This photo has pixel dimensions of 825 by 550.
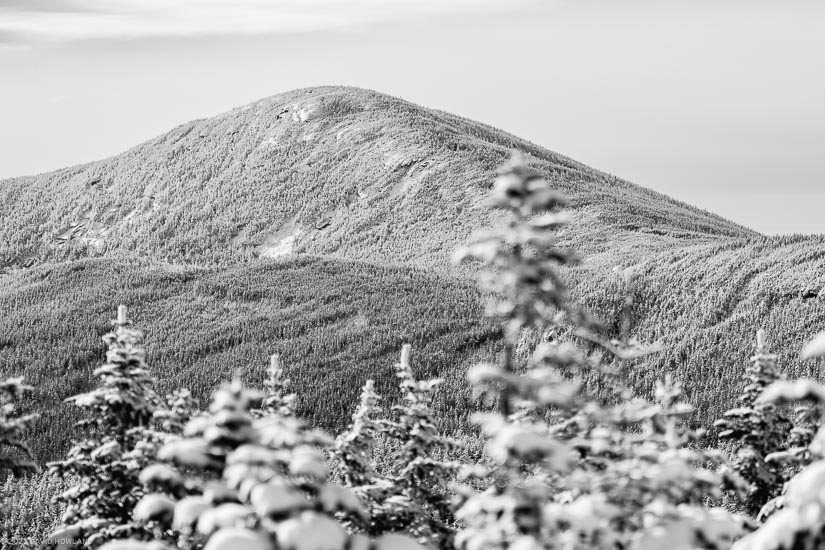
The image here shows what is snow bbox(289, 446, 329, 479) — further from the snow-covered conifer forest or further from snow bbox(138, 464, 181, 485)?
snow bbox(138, 464, 181, 485)

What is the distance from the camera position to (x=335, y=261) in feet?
195

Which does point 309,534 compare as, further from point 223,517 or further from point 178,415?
point 178,415

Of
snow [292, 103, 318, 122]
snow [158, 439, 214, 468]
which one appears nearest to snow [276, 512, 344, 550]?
snow [158, 439, 214, 468]

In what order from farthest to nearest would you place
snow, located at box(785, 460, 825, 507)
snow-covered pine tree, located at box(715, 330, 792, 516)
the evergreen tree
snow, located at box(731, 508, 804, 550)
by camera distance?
snow-covered pine tree, located at box(715, 330, 792, 516), the evergreen tree, snow, located at box(731, 508, 804, 550), snow, located at box(785, 460, 825, 507)

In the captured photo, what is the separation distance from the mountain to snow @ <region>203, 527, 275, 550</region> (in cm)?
506

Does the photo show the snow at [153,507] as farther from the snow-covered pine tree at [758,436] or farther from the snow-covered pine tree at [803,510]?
the snow-covered pine tree at [758,436]

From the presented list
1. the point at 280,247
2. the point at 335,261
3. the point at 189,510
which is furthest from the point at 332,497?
the point at 280,247

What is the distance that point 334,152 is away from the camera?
91250mm

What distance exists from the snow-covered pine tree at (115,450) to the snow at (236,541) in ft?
18.9

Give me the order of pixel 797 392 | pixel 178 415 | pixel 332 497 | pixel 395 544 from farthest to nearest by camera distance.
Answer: pixel 178 415, pixel 395 544, pixel 332 497, pixel 797 392

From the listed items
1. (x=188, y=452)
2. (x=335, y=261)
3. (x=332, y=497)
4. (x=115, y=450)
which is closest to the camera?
(x=332, y=497)

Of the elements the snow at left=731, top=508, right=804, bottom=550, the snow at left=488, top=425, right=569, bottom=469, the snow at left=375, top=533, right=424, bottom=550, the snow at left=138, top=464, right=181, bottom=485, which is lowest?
the snow at left=375, top=533, right=424, bottom=550

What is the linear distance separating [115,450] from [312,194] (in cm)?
7305

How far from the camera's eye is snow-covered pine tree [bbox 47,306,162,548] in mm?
12664
